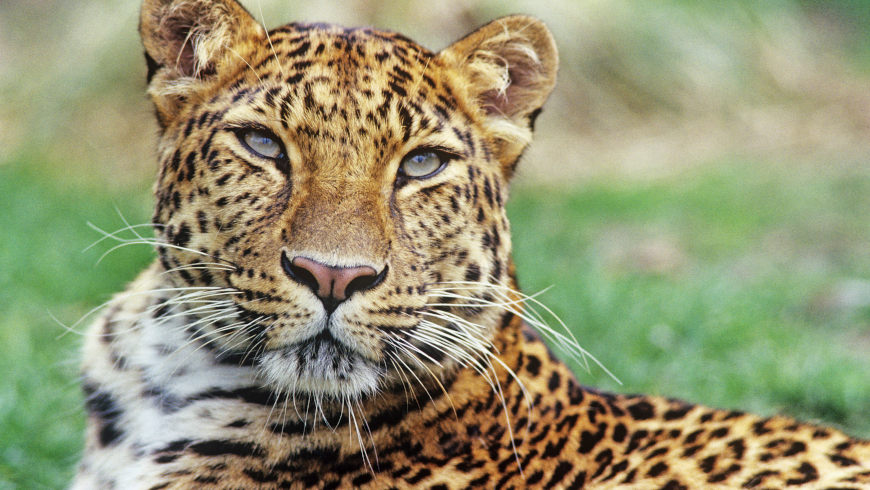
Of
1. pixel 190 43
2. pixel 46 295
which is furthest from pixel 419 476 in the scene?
pixel 46 295

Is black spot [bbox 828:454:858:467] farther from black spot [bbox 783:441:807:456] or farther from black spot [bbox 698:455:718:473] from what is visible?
black spot [bbox 698:455:718:473]

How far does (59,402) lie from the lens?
18.5 feet

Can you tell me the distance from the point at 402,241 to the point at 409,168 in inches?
13.0

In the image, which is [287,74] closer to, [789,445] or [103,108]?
[789,445]

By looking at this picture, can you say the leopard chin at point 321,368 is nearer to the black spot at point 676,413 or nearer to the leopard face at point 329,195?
the leopard face at point 329,195

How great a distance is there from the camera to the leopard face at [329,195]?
335cm

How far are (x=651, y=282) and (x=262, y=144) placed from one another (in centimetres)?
603

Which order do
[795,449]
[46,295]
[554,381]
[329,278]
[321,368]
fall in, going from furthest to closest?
[46,295] < [554,381] < [795,449] < [321,368] < [329,278]

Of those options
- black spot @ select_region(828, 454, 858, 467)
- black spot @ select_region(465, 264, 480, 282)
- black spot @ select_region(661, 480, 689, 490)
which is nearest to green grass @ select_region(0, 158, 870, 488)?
black spot @ select_region(828, 454, 858, 467)

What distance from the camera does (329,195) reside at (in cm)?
344

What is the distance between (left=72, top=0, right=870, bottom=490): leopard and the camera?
342cm

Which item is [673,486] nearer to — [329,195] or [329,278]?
[329,278]

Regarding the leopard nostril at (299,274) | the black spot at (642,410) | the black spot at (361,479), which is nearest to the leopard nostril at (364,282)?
the leopard nostril at (299,274)

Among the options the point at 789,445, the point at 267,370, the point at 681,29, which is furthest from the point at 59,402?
the point at 681,29
